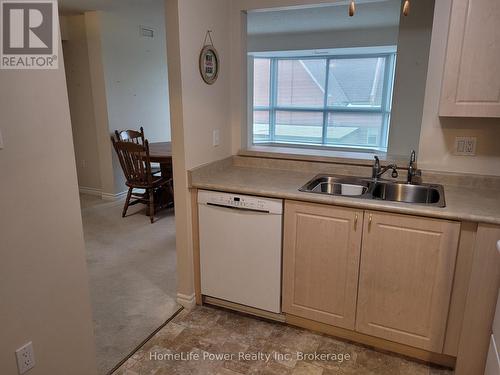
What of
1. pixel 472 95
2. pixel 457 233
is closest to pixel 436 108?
pixel 472 95

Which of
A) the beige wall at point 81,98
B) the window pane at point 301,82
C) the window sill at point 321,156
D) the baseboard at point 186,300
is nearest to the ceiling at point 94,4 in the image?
the beige wall at point 81,98

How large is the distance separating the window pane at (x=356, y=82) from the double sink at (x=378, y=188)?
542cm

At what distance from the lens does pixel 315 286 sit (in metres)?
2.12

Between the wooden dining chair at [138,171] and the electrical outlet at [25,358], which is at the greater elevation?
the wooden dining chair at [138,171]

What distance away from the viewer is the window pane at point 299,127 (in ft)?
25.7

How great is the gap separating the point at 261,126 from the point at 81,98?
173 inches

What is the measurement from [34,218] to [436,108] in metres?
2.17

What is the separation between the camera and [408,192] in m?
2.24

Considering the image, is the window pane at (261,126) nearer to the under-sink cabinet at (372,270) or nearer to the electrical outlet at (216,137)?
the electrical outlet at (216,137)

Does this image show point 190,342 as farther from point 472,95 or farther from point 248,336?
point 472,95

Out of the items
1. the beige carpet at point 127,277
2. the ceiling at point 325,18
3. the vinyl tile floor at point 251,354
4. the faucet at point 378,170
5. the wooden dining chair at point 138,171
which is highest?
the ceiling at point 325,18

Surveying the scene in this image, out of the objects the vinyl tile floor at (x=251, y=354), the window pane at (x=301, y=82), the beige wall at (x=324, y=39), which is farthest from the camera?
the window pane at (x=301, y=82)

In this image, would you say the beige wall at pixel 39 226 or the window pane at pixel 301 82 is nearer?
the beige wall at pixel 39 226

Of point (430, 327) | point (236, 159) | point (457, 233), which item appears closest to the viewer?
point (457, 233)
